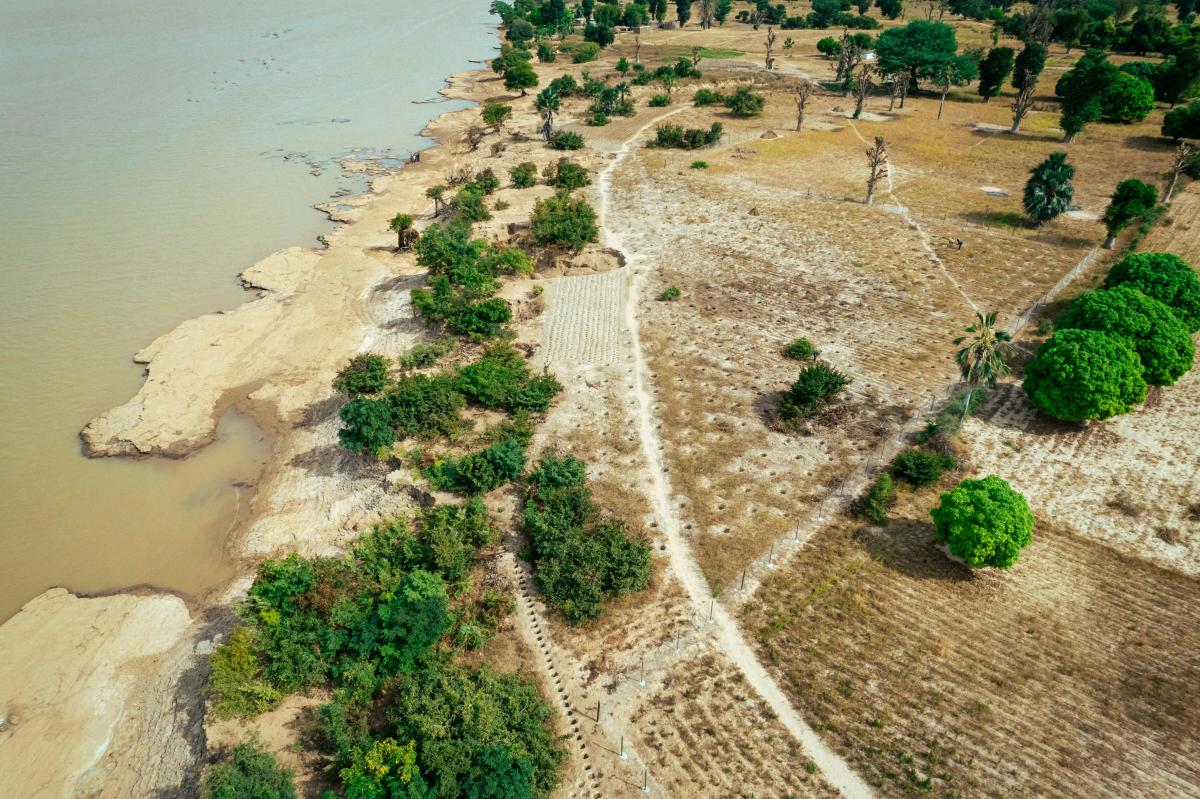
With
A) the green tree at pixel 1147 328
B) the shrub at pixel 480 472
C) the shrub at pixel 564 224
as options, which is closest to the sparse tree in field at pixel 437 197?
the shrub at pixel 564 224

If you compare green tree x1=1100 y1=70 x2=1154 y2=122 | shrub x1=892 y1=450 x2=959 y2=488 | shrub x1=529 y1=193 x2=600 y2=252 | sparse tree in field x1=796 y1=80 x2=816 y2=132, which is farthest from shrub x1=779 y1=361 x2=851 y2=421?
green tree x1=1100 y1=70 x2=1154 y2=122

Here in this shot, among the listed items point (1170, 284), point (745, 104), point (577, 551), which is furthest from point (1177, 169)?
point (577, 551)

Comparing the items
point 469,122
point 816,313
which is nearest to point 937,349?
point 816,313

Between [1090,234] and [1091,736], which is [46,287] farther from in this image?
[1090,234]

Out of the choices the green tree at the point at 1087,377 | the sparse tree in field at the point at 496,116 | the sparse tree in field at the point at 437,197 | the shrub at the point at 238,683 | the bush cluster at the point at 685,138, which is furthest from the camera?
the sparse tree in field at the point at 496,116

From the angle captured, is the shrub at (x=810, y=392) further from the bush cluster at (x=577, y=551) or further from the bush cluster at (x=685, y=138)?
the bush cluster at (x=685, y=138)

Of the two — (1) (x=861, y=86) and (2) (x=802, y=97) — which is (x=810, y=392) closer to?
(2) (x=802, y=97)

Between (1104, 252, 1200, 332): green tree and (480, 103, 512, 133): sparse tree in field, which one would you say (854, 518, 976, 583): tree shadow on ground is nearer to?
(1104, 252, 1200, 332): green tree

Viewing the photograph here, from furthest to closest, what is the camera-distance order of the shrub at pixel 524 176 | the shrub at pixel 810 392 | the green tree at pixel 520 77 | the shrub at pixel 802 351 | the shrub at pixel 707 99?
the green tree at pixel 520 77 → the shrub at pixel 707 99 → the shrub at pixel 524 176 → the shrub at pixel 802 351 → the shrub at pixel 810 392
